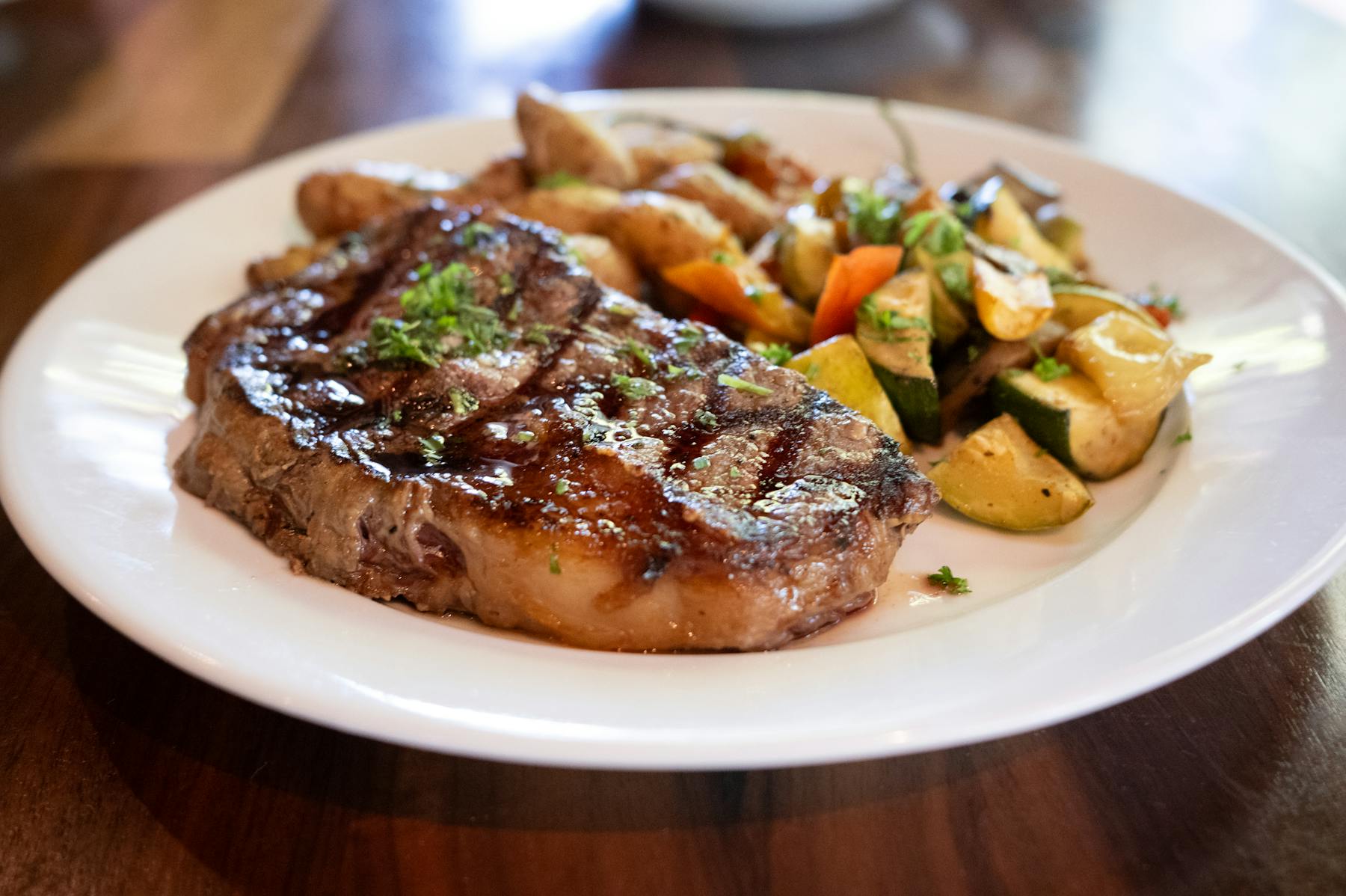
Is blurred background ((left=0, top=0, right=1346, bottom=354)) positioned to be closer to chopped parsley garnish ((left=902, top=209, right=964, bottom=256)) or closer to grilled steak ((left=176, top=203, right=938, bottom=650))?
chopped parsley garnish ((left=902, top=209, right=964, bottom=256))

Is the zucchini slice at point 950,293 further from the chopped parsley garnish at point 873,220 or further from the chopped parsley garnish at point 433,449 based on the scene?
the chopped parsley garnish at point 433,449

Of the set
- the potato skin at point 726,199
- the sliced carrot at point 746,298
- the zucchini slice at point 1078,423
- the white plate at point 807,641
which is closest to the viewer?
the white plate at point 807,641

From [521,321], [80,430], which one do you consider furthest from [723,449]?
[80,430]

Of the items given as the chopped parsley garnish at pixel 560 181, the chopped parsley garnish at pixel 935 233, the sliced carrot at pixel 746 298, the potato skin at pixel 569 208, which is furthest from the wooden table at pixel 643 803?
the chopped parsley garnish at pixel 560 181

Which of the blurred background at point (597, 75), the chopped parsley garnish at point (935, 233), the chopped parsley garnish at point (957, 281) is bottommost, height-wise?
the blurred background at point (597, 75)

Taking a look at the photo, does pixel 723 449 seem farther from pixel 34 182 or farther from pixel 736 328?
pixel 34 182

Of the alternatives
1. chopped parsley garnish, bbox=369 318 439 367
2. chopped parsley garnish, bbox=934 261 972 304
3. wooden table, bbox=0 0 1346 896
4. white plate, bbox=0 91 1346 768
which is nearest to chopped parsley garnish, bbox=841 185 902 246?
chopped parsley garnish, bbox=934 261 972 304

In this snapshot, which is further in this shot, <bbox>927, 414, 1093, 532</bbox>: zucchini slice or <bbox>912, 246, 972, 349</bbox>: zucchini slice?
<bbox>912, 246, 972, 349</bbox>: zucchini slice
